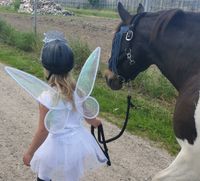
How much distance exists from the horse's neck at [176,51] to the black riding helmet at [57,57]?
3.10ft

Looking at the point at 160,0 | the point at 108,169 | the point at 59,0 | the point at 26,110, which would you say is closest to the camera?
the point at 108,169

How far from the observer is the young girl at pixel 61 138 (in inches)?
112

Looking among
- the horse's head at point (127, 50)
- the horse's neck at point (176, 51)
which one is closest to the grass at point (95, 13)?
the horse's head at point (127, 50)

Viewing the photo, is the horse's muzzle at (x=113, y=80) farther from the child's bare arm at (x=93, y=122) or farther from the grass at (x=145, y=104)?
the grass at (x=145, y=104)

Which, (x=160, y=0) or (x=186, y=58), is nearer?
(x=186, y=58)

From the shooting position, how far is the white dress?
294 centimetres

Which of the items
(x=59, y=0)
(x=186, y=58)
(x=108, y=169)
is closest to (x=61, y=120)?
(x=186, y=58)

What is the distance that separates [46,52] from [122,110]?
11.3 feet

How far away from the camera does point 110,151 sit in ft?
15.9

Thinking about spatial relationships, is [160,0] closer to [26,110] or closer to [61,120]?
[26,110]

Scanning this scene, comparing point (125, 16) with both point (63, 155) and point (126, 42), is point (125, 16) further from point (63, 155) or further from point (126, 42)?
point (63, 155)

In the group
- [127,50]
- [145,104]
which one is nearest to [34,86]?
[127,50]

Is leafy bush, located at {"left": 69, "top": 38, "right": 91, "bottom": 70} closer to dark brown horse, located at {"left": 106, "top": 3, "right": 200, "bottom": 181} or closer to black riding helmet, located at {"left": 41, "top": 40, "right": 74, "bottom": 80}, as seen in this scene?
dark brown horse, located at {"left": 106, "top": 3, "right": 200, "bottom": 181}

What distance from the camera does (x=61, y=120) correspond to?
2.91m
